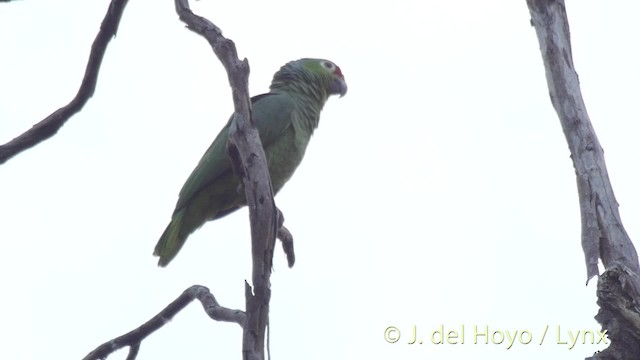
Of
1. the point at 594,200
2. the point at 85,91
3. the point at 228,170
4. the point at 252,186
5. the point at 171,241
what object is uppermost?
the point at 85,91

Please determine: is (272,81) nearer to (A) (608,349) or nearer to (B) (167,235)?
(B) (167,235)

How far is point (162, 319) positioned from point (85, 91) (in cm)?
119

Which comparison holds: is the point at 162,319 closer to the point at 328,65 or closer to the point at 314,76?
the point at 314,76

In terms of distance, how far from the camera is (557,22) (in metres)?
4.12

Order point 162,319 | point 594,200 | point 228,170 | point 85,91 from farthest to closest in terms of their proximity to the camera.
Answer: point 228,170
point 85,91
point 162,319
point 594,200

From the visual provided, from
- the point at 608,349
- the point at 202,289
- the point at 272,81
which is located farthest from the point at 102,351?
the point at 272,81

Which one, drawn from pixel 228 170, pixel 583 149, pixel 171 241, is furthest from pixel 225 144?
pixel 583 149

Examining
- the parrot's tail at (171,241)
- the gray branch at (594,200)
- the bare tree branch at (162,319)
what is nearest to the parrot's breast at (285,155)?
the parrot's tail at (171,241)

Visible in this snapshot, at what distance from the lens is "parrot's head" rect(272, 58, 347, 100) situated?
6.78m

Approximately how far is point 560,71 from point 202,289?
188 centimetres

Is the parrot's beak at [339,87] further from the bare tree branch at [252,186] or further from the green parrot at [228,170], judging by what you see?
the bare tree branch at [252,186]

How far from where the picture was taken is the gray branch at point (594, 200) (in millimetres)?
3318

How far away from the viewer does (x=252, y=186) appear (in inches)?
129

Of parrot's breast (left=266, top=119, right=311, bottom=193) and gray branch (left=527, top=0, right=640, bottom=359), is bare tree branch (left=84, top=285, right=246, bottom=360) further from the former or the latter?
parrot's breast (left=266, top=119, right=311, bottom=193)
